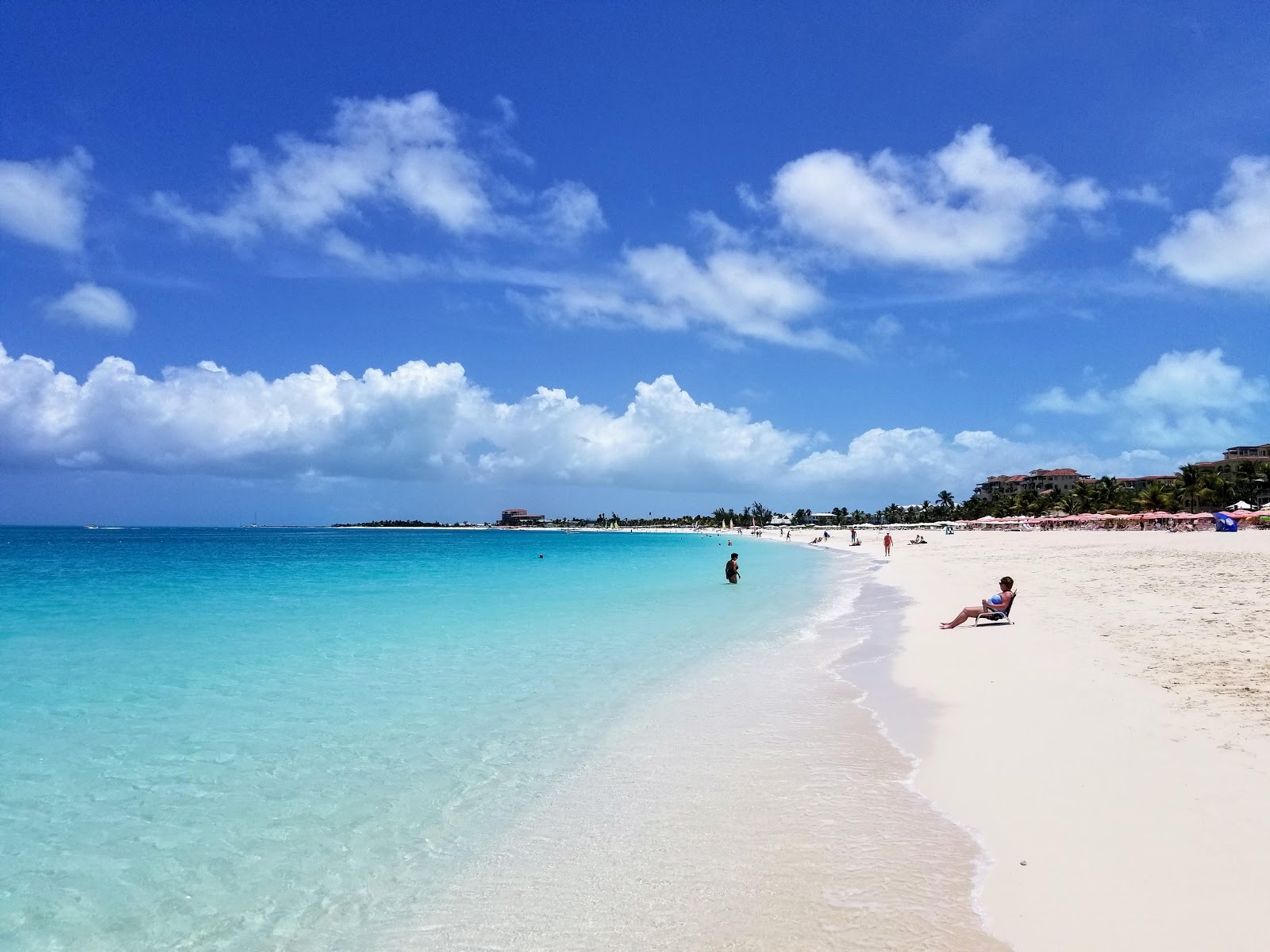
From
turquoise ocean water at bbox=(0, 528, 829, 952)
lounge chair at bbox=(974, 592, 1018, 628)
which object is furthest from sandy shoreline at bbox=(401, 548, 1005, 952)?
lounge chair at bbox=(974, 592, 1018, 628)

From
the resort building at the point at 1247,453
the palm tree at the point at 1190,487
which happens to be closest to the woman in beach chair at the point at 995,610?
the palm tree at the point at 1190,487

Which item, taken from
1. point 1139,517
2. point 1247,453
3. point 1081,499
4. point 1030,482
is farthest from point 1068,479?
point 1139,517

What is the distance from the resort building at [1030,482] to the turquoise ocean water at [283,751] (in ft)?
504

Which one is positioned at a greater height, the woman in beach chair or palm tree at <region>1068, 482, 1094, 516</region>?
palm tree at <region>1068, 482, 1094, 516</region>

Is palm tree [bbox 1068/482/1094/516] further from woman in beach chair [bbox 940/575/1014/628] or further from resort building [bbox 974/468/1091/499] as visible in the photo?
woman in beach chair [bbox 940/575/1014/628]

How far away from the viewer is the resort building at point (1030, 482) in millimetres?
152875

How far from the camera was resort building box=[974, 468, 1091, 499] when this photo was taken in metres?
153

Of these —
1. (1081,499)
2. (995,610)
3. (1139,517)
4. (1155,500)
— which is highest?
(1081,499)

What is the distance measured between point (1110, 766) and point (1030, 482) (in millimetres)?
176917

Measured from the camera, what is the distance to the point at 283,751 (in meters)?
8.07

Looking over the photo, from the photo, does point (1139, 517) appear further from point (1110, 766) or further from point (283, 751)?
point (283, 751)

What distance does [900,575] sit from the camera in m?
33.6

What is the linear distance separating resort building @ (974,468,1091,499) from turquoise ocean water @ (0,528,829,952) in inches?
6043

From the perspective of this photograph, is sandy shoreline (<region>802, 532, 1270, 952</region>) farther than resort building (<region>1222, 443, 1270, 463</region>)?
No
